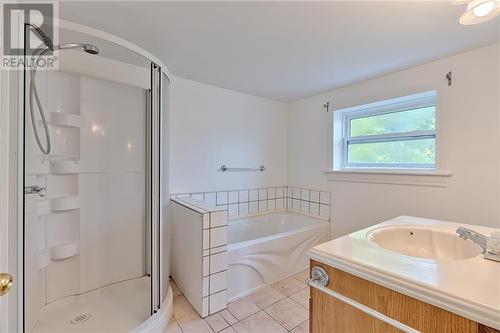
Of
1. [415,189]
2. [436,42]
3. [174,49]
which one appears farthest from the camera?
[415,189]

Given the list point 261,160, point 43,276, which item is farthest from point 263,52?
point 43,276

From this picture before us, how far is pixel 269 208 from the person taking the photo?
10.6 feet

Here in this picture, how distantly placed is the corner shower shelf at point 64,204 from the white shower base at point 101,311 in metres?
0.72

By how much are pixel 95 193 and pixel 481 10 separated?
2.73 metres

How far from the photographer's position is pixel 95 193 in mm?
1956

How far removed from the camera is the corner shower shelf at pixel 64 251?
174cm

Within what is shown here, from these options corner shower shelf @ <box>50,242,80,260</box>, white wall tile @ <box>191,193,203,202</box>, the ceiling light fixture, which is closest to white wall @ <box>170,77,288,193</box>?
white wall tile @ <box>191,193,203,202</box>

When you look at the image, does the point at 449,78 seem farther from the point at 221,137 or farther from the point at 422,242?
the point at 221,137

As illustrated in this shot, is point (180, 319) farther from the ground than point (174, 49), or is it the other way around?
point (174, 49)

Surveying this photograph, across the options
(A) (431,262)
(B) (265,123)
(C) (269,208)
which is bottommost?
(C) (269,208)

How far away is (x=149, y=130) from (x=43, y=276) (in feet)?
4.39

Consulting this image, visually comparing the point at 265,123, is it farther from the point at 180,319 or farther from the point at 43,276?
the point at 43,276

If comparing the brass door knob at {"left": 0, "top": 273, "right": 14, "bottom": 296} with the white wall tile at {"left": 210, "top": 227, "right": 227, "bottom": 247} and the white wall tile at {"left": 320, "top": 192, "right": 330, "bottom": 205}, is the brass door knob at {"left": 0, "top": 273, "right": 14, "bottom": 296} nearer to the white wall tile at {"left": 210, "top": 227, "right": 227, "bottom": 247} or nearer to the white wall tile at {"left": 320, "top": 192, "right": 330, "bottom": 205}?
the white wall tile at {"left": 210, "top": 227, "right": 227, "bottom": 247}

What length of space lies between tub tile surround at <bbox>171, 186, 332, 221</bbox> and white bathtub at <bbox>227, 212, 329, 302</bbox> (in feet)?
0.34
